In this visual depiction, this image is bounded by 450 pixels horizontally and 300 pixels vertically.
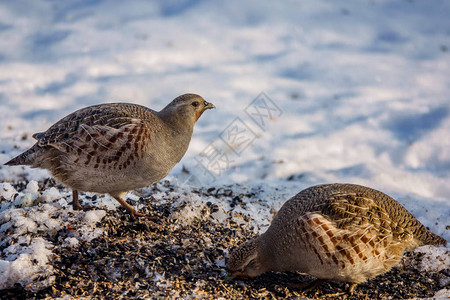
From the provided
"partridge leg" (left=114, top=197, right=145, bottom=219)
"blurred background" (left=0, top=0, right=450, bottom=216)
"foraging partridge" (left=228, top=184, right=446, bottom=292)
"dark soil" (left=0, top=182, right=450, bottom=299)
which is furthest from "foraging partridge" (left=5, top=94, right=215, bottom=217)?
"blurred background" (left=0, top=0, right=450, bottom=216)

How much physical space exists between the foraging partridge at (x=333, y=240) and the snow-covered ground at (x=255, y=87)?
124 centimetres

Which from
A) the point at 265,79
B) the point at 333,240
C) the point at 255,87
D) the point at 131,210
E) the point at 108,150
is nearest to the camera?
the point at 333,240

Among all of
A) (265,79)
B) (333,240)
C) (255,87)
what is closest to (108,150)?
(333,240)

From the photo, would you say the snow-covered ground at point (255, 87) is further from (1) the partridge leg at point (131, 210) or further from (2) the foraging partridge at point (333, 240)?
(2) the foraging partridge at point (333, 240)

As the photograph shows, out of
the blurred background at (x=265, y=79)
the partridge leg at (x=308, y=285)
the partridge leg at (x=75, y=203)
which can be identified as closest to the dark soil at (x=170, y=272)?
the partridge leg at (x=308, y=285)

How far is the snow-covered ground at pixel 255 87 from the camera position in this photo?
25.0ft

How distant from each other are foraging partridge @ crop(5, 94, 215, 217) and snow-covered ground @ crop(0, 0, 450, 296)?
461 mm

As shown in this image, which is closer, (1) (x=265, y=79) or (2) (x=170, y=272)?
(2) (x=170, y=272)

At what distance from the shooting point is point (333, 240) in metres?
4.71

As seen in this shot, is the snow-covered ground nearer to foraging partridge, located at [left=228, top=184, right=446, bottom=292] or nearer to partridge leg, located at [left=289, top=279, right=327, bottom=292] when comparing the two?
foraging partridge, located at [left=228, top=184, right=446, bottom=292]

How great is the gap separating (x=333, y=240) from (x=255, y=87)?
7.13 metres

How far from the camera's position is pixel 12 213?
5.26m

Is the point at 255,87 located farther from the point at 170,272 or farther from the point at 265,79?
the point at 170,272

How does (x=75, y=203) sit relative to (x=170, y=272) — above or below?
above
